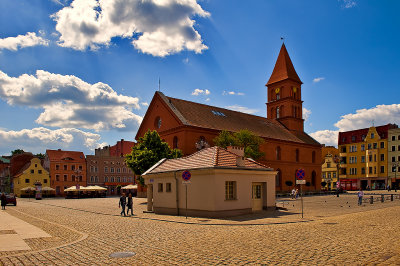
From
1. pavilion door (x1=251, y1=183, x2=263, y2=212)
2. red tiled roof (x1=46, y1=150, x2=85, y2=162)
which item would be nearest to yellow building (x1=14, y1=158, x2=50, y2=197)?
red tiled roof (x1=46, y1=150, x2=85, y2=162)

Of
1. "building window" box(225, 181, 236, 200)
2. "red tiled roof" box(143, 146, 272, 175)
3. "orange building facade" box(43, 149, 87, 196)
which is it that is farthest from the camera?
"orange building facade" box(43, 149, 87, 196)

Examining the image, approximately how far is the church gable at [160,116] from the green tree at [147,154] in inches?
269

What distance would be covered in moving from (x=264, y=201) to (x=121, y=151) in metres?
74.6

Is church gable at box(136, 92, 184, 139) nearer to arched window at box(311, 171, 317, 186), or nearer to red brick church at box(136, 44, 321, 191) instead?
red brick church at box(136, 44, 321, 191)

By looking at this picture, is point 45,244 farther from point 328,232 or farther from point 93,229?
point 328,232

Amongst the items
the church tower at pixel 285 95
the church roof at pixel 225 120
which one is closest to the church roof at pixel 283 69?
the church tower at pixel 285 95

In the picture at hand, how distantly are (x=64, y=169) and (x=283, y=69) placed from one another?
5566 centimetres

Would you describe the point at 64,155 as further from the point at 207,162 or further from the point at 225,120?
the point at 207,162

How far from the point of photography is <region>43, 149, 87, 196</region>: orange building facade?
3083 inches

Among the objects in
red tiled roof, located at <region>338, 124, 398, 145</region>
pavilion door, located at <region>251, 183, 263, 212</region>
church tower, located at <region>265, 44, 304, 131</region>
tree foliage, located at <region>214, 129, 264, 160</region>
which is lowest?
pavilion door, located at <region>251, 183, 263, 212</region>

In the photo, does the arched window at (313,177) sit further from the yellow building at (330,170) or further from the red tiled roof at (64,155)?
the red tiled roof at (64,155)

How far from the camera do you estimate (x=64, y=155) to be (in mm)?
80688

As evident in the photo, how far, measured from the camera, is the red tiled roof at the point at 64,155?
79637 millimetres

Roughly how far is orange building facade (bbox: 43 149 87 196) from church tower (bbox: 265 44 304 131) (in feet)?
153
